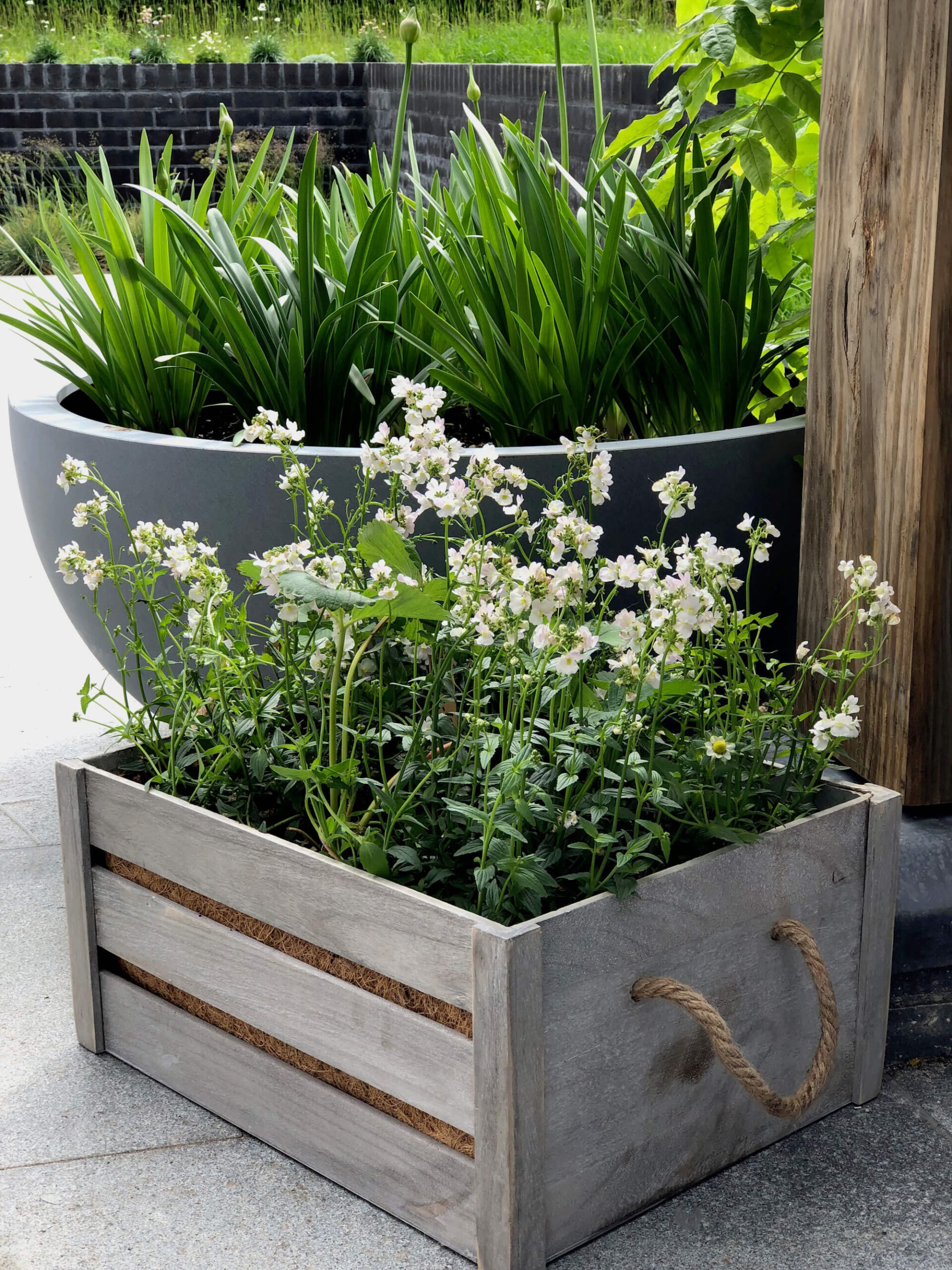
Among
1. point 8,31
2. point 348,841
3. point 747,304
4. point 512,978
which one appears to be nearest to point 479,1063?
point 512,978

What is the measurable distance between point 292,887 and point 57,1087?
0.42m

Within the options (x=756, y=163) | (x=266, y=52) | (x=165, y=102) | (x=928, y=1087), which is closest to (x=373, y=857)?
(x=928, y=1087)

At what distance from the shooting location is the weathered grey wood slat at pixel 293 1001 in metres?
1.07

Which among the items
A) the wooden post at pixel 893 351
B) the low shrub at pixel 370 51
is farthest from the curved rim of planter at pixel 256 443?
the low shrub at pixel 370 51

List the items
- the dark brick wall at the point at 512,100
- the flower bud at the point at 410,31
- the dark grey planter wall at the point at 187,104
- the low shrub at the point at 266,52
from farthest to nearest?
1. the low shrub at the point at 266,52
2. the dark grey planter wall at the point at 187,104
3. the dark brick wall at the point at 512,100
4. the flower bud at the point at 410,31

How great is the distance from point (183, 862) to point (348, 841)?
0.64 feet

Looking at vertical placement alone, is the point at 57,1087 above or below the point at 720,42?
below

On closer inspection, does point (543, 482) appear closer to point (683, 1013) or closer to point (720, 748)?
point (720, 748)

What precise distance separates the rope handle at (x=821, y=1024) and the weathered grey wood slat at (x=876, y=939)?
0.09 meters

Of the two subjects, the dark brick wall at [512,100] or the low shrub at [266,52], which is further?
the low shrub at [266,52]

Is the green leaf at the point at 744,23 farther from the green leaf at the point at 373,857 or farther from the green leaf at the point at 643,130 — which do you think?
the green leaf at the point at 373,857

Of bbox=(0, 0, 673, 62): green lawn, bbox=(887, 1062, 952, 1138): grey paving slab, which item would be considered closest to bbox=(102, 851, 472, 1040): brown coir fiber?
bbox=(887, 1062, 952, 1138): grey paving slab

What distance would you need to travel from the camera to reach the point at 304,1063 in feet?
3.95

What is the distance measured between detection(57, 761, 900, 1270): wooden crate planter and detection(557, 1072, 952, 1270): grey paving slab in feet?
0.06
